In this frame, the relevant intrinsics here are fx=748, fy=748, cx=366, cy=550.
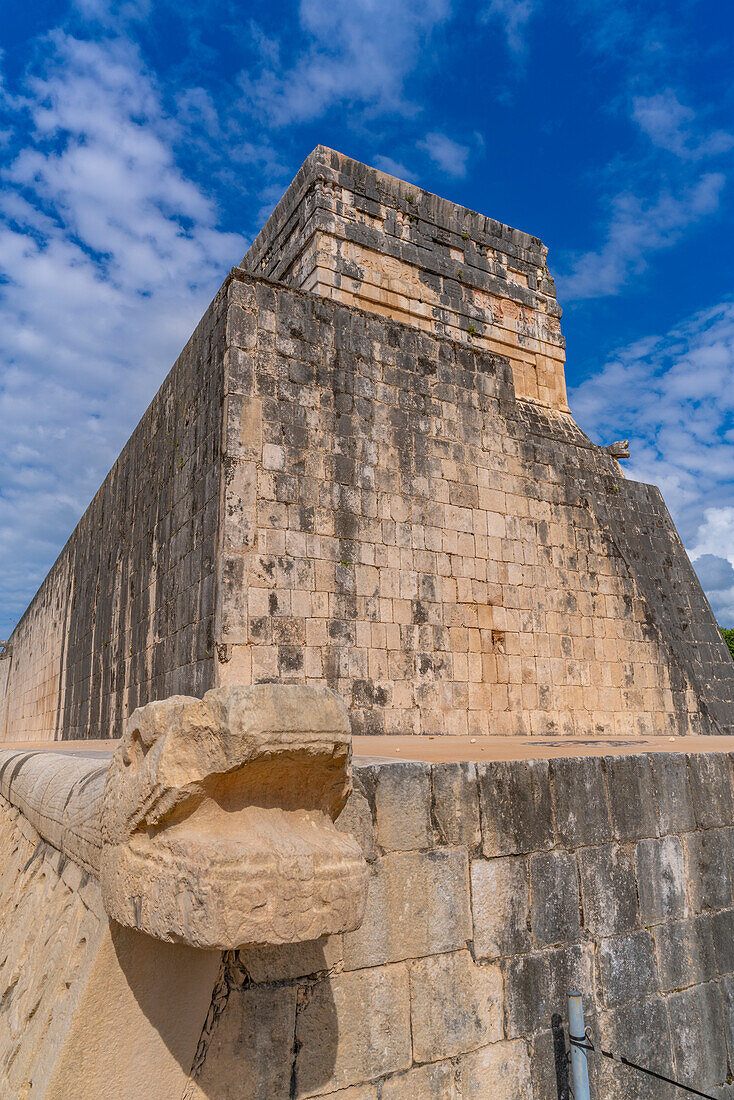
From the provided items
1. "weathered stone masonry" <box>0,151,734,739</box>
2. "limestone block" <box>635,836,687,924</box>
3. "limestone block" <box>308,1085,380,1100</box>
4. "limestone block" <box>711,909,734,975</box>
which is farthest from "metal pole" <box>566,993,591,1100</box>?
"weathered stone masonry" <box>0,151,734,739</box>

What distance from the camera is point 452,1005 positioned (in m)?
2.78

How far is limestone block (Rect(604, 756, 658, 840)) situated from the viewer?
11.2ft

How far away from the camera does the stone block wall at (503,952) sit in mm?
2465

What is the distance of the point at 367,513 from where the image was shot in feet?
23.3

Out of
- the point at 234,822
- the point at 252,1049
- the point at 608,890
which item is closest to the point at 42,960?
the point at 252,1049

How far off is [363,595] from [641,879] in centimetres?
384

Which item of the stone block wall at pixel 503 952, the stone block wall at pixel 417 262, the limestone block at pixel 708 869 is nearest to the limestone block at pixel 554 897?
the stone block wall at pixel 503 952

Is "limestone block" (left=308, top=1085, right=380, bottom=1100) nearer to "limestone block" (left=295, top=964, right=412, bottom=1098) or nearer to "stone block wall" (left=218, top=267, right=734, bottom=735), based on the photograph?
"limestone block" (left=295, top=964, right=412, bottom=1098)

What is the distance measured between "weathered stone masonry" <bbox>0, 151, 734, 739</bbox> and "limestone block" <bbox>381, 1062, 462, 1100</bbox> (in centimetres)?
354

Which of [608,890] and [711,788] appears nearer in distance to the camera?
[608,890]

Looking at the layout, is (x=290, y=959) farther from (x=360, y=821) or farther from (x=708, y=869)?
(x=708, y=869)

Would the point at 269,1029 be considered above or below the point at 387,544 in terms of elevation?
below

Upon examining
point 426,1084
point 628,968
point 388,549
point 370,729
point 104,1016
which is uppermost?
point 388,549

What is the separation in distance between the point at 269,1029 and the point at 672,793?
2224 mm
